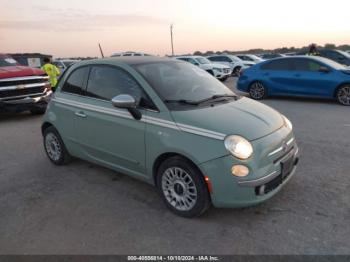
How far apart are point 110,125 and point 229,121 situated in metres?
1.53

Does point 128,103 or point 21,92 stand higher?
point 128,103

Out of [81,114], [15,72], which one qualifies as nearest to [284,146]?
[81,114]

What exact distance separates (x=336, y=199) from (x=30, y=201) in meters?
3.73

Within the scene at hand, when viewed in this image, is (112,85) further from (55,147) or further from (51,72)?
(51,72)

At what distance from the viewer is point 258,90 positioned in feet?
37.5

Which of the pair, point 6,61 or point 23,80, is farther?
point 6,61

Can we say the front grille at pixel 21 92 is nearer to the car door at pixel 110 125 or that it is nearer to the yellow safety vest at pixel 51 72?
the yellow safety vest at pixel 51 72

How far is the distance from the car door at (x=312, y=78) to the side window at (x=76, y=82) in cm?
776

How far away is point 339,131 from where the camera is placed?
6676 mm

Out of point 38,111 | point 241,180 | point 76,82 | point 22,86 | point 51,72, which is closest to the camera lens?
point 241,180

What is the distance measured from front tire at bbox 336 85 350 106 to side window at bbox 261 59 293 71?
1684 mm

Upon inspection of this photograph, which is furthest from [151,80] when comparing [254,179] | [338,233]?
[338,233]

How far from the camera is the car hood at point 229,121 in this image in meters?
3.28

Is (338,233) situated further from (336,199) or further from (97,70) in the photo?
(97,70)
